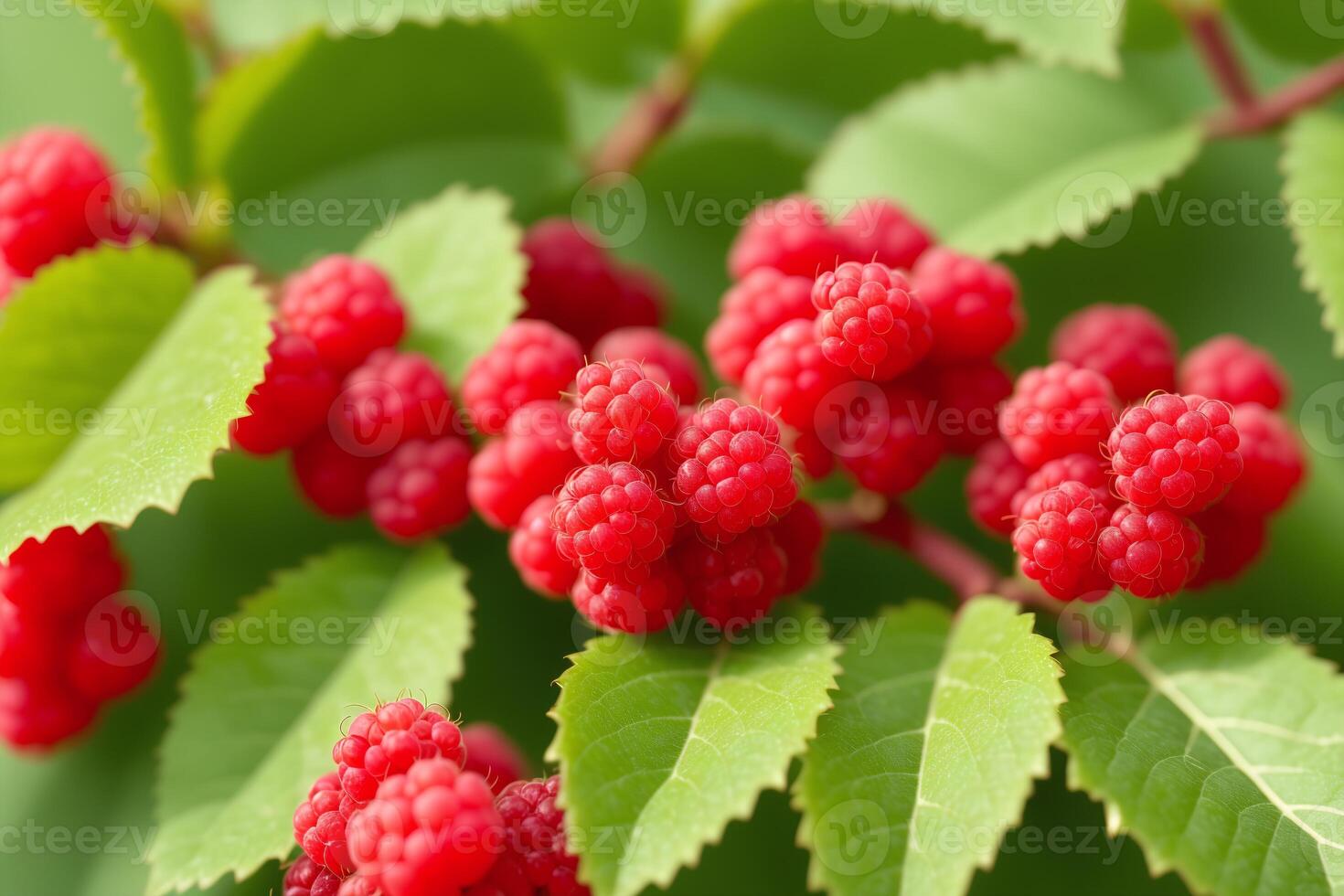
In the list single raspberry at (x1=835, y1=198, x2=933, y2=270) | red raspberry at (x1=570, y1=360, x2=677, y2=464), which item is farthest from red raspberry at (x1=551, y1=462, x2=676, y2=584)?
single raspberry at (x1=835, y1=198, x2=933, y2=270)

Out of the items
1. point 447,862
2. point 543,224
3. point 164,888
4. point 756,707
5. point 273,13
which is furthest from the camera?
point 543,224

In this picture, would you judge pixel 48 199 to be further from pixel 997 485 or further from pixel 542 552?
pixel 997 485

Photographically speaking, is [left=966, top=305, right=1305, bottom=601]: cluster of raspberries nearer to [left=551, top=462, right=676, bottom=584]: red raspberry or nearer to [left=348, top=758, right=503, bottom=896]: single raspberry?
[left=551, top=462, right=676, bottom=584]: red raspberry

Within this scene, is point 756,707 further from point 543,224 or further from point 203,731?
point 543,224

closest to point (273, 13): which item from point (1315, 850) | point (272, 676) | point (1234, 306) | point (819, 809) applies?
point (272, 676)

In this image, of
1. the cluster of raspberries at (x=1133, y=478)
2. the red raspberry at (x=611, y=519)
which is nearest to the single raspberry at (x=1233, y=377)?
the cluster of raspberries at (x=1133, y=478)

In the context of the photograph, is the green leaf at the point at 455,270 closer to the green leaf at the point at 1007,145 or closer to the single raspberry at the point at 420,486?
the single raspberry at the point at 420,486
